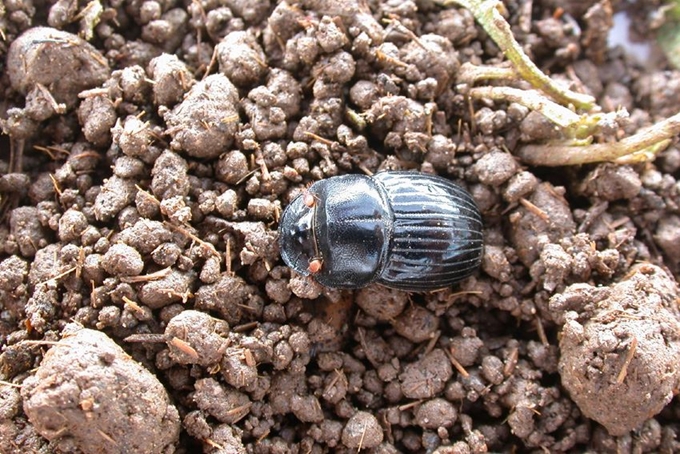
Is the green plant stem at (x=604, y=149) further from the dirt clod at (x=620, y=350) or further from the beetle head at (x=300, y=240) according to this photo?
the beetle head at (x=300, y=240)

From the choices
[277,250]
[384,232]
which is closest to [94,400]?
[277,250]

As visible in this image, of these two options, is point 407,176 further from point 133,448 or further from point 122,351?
point 133,448

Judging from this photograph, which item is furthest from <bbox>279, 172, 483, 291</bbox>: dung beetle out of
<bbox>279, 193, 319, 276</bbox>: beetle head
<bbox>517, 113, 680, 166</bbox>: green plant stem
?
<bbox>517, 113, 680, 166</bbox>: green plant stem

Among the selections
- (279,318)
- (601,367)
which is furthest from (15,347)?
(601,367)

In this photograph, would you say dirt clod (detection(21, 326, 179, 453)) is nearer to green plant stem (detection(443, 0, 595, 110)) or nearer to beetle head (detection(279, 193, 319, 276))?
beetle head (detection(279, 193, 319, 276))

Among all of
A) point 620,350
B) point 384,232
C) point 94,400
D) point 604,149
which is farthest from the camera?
point 604,149

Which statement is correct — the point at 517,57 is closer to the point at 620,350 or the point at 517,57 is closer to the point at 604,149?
the point at 604,149
